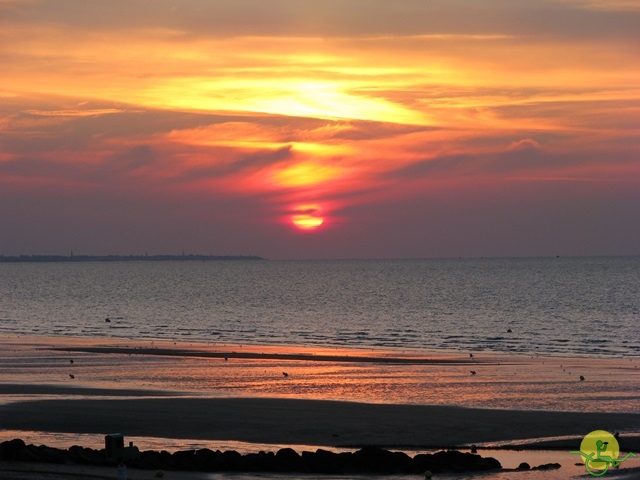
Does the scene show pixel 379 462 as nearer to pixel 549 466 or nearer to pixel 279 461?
pixel 279 461

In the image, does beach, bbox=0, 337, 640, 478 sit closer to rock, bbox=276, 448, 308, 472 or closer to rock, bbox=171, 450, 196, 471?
rock, bbox=171, 450, 196, 471

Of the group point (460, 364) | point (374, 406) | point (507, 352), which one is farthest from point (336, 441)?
point (507, 352)

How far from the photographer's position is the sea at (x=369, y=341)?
40.2 m

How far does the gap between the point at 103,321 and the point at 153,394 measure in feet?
230

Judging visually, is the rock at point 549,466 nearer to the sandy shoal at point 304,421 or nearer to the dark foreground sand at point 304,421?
the dark foreground sand at point 304,421

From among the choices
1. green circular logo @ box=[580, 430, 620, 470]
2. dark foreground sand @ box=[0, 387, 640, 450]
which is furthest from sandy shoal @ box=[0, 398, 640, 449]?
green circular logo @ box=[580, 430, 620, 470]

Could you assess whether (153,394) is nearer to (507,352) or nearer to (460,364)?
(460,364)

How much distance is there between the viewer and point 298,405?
119 feet

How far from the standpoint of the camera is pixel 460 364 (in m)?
55.7

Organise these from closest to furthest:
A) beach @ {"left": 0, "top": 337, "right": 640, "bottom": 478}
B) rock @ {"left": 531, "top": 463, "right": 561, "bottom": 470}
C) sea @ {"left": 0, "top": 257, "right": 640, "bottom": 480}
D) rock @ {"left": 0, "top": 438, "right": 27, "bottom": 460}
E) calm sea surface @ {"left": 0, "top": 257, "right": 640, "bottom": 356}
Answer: rock @ {"left": 531, "top": 463, "right": 561, "bottom": 470}
rock @ {"left": 0, "top": 438, "right": 27, "bottom": 460}
beach @ {"left": 0, "top": 337, "right": 640, "bottom": 478}
sea @ {"left": 0, "top": 257, "right": 640, "bottom": 480}
calm sea surface @ {"left": 0, "top": 257, "right": 640, "bottom": 356}

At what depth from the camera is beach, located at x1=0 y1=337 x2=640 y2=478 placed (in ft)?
98.2

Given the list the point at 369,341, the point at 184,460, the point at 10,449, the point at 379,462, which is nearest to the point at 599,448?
the point at 379,462

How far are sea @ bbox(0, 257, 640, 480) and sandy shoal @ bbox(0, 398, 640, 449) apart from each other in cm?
161

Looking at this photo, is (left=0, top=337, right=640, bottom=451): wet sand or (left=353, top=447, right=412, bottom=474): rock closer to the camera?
(left=353, top=447, right=412, bottom=474): rock
